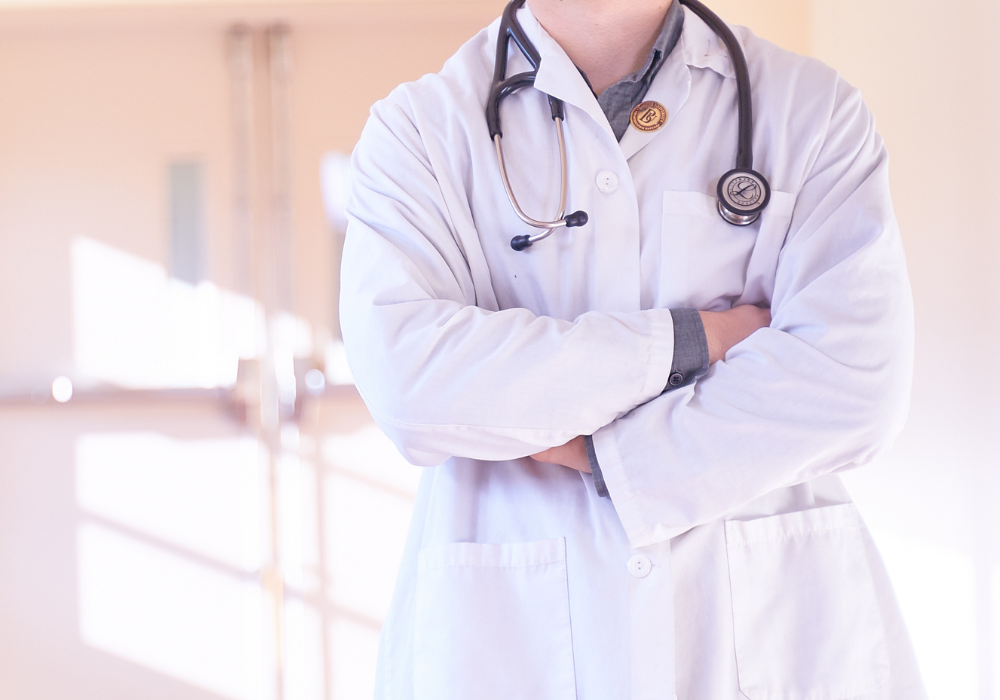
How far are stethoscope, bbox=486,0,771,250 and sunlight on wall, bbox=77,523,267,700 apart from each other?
6.68ft

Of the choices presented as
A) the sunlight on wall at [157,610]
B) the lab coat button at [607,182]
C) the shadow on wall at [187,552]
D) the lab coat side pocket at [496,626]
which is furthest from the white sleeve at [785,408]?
the sunlight on wall at [157,610]

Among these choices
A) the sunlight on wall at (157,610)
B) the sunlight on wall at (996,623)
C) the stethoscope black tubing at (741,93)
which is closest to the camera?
the stethoscope black tubing at (741,93)

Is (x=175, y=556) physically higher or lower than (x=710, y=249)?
lower

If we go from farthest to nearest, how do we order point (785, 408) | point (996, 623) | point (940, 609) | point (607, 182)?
point (940, 609)
point (996, 623)
point (607, 182)
point (785, 408)

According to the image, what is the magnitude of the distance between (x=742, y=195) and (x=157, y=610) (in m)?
2.33

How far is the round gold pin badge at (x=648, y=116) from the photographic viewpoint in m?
0.93

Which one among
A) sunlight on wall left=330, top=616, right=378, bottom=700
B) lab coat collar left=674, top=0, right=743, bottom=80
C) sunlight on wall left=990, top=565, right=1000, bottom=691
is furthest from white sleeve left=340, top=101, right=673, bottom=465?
sunlight on wall left=330, top=616, right=378, bottom=700

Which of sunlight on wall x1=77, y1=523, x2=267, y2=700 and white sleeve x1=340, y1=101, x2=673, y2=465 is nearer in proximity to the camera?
white sleeve x1=340, y1=101, x2=673, y2=465

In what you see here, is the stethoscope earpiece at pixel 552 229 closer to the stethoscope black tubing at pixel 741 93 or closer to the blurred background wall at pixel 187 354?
the stethoscope black tubing at pixel 741 93

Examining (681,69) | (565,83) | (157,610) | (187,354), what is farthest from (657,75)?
(157,610)

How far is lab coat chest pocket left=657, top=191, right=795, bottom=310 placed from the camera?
879 millimetres

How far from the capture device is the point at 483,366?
807 mm

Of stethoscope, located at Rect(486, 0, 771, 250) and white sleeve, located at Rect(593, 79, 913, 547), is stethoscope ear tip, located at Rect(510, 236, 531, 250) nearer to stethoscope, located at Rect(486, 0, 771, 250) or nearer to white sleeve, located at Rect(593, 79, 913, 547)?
stethoscope, located at Rect(486, 0, 771, 250)

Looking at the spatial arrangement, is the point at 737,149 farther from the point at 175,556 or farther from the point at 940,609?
the point at 175,556
